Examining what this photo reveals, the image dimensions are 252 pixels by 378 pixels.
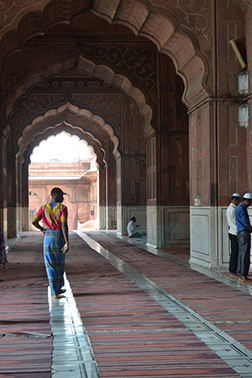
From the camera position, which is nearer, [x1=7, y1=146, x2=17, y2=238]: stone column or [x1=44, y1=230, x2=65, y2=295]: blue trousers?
[x1=44, y1=230, x2=65, y2=295]: blue trousers

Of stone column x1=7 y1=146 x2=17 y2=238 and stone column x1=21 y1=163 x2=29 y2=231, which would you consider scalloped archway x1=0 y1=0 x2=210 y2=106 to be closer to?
stone column x1=7 y1=146 x2=17 y2=238

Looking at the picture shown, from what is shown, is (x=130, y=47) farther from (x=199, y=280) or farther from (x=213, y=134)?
(x=199, y=280)

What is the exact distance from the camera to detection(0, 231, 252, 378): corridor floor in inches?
137

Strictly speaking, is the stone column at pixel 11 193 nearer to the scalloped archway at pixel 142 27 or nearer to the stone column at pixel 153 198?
the stone column at pixel 153 198

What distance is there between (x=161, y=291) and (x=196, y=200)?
289 centimetres

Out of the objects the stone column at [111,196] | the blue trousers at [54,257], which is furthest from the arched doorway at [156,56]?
the stone column at [111,196]

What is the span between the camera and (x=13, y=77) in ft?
39.0

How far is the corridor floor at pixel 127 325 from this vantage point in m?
3.48

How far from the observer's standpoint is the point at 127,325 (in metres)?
4.70

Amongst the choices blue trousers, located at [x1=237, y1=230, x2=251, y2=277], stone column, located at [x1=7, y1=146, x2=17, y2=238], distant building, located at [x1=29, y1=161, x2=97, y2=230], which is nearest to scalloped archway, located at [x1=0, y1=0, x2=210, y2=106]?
blue trousers, located at [x1=237, y1=230, x2=251, y2=277]

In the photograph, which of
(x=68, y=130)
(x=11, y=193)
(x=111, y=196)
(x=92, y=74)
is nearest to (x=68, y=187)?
(x=111, y=196)

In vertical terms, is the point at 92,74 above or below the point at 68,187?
above

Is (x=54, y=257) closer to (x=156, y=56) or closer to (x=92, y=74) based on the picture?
(x=92, y=74)

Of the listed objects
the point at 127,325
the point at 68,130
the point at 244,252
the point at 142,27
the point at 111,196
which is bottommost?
the point at 127,325
